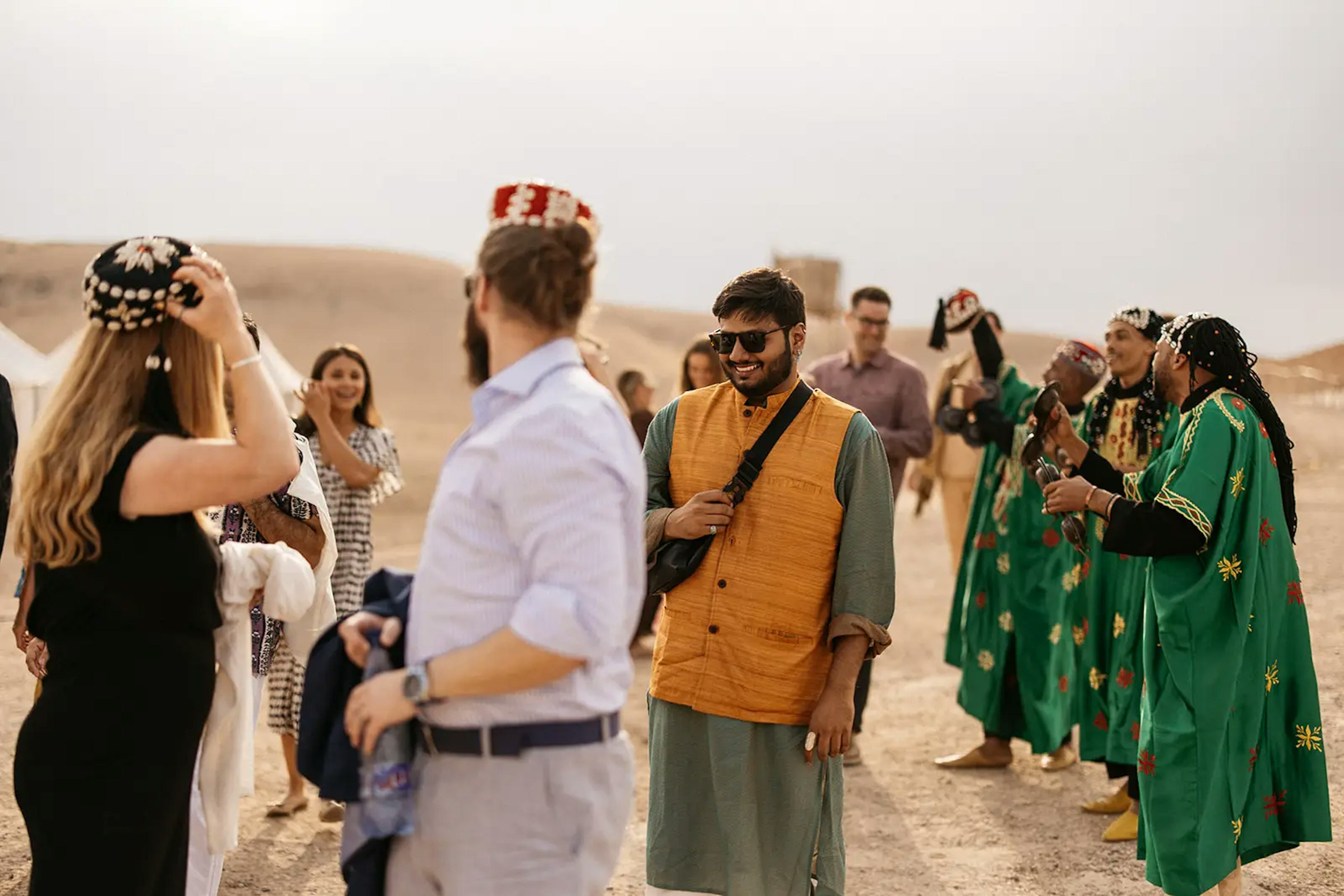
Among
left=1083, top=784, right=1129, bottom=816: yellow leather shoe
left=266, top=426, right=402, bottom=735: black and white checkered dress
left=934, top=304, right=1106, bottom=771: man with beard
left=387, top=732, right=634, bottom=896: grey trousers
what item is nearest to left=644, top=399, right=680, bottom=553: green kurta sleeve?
left=387, top=732, right=634, bottom=896: grey trousers

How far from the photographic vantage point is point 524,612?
232 centimetres

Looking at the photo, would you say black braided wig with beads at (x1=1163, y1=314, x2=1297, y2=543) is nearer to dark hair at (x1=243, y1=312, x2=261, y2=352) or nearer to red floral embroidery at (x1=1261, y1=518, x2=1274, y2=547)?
red floral embroidery at (x1=1261, y1=518, x2=1274, y2=547)

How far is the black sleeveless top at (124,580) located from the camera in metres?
2.72

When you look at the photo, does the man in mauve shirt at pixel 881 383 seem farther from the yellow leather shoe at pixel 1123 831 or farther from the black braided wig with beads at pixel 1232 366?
the black braided wig with beads at pixel 1232 366

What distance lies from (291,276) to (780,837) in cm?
5566

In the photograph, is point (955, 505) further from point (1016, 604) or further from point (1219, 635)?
point (1219, 635)

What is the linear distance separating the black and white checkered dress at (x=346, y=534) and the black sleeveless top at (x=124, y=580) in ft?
9.84

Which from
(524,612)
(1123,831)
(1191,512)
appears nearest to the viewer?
(524,612)

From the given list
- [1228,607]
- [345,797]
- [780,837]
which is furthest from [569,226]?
[1228,607]

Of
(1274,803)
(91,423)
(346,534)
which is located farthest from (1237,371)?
(346,534)

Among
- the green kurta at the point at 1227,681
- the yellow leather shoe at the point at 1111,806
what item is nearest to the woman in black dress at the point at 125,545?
the green kurta at the point at 1227,681

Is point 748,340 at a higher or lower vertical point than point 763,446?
higher

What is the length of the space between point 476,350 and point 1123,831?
4411 millimetres

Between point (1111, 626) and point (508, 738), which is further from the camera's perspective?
point (1111, 626)
